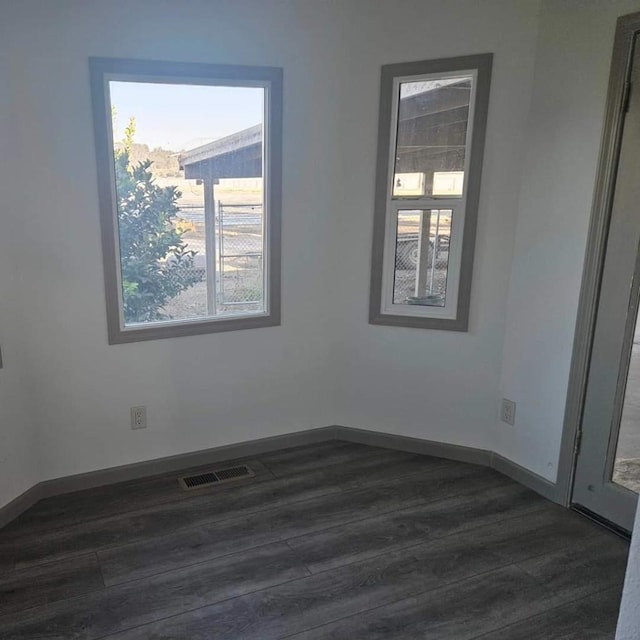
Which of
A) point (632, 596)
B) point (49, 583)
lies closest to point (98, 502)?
point (49, 583)

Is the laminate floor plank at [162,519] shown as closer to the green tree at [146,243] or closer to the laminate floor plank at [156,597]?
the laminate floor plank at [156,597]

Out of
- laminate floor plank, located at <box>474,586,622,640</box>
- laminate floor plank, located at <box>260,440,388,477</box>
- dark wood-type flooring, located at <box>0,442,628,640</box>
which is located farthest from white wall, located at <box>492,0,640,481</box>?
laminate floor plank, located at <box>260,440,388,477</box>

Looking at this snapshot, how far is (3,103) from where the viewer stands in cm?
229

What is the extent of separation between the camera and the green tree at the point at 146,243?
2.67 meters

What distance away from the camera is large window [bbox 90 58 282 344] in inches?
102

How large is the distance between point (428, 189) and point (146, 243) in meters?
1.55

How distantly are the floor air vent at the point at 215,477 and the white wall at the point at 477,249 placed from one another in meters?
0.72

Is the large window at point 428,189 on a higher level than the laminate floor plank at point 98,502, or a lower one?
higher

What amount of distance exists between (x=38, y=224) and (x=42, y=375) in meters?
0.72

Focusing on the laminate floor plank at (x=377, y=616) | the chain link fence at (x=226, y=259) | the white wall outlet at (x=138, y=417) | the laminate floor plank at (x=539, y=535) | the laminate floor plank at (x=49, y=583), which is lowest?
the laminate floor plank at (x=49, y=583)

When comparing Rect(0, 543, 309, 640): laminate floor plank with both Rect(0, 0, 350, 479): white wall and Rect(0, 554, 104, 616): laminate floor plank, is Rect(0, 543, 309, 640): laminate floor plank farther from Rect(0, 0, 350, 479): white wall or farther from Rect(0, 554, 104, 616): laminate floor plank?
Rect(0, 0, 350, 479): white wall

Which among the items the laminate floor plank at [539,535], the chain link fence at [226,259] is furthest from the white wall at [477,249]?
the laminate floor plank at [539,535]

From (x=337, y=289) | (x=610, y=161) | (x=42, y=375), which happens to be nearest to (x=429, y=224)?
(x=337, y=289)

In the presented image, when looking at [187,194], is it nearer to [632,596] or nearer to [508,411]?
[508,411]
